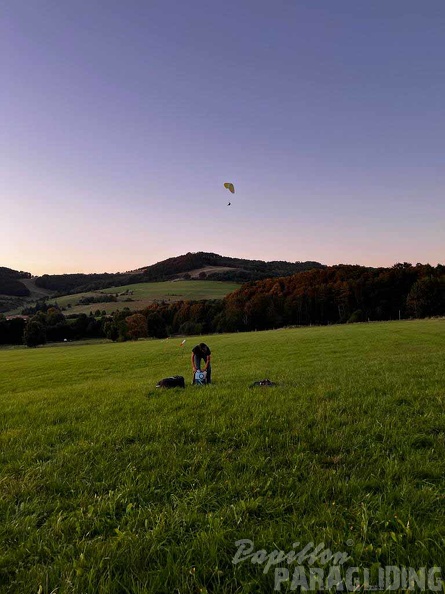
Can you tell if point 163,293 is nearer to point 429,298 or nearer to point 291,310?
point 291,310

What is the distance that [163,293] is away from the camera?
540ft

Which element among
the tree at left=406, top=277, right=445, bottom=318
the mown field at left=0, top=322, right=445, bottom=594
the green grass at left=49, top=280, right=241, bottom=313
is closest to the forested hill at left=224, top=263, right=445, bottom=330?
the tree at left=406, top=277, right=445, bottom=318

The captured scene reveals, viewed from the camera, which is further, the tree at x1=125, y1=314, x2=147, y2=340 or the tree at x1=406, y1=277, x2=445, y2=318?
the tree at x1=125, y1=314, x2=147, y2=340

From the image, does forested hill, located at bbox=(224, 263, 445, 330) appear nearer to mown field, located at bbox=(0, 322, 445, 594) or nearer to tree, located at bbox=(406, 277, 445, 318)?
tree, located at bbox=(406, 277, 445, 318)

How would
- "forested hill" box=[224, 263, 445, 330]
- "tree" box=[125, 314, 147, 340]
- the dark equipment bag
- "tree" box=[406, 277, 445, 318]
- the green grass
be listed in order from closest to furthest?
the dark equipment bag → "tree" box=[406, 277, 445, 318] → "forested hill" box=[224, 263, 445, 330] → "tree" box=[125, 314, 147, 340] → the green grass

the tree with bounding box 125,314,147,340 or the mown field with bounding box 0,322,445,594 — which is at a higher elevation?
the mown field with bounding box 0,322,445,594

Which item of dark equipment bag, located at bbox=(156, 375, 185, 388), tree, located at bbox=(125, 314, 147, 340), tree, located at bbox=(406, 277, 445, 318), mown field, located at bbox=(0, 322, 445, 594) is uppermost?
tree, located at bbox=(406, 277, 445, 318)

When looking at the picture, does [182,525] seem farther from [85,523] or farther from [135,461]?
[135,461]

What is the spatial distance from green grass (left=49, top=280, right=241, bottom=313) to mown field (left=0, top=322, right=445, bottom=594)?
134m

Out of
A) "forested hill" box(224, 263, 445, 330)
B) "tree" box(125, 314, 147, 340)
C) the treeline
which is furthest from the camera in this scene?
"tree" box(125, 314, 147, 340)

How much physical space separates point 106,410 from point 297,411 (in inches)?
194

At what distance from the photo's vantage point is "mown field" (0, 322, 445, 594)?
10.1 ft

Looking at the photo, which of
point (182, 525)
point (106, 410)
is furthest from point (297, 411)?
point (106, 410)

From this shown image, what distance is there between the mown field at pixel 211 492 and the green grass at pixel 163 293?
13367cm
